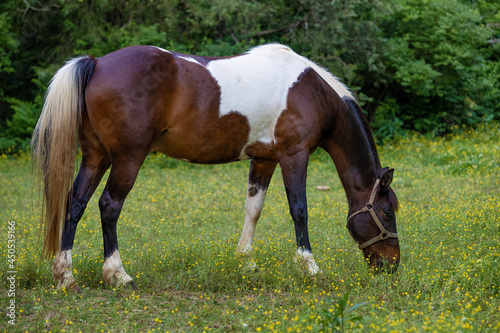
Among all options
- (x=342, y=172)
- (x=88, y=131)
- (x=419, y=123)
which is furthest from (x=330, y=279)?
(x=419, y=123)

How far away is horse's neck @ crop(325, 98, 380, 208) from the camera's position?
4906 millimetres

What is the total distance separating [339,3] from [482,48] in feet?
14.9

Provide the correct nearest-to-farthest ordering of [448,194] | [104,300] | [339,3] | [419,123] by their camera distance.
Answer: [104,300] < [448,194] < [339,3] < [419,123]

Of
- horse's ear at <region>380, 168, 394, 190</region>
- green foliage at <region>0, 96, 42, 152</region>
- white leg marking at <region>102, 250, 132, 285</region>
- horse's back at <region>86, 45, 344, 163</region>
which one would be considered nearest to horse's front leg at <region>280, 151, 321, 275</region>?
horse's back at <region>86, 45, 344, 163</region>

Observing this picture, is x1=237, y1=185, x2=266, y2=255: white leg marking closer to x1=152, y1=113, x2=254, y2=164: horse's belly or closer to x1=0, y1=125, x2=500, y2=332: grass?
x1=0, y1=125, x2=500, y2=332: grass

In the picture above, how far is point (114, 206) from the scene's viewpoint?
4.28 m

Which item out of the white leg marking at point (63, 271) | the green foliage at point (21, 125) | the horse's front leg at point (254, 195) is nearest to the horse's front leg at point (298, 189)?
the horse's front leg at point (254, 195)

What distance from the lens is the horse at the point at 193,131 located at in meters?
4.23

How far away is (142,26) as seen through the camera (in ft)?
42.8

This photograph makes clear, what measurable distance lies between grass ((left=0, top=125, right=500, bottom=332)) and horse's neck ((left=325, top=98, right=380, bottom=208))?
71cm

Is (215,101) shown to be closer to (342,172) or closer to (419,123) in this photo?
(342,172)

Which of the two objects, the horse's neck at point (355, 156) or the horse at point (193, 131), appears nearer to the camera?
the horse at point (193, 131)

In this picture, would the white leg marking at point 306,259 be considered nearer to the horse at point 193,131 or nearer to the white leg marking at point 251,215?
the horse at point 193,131

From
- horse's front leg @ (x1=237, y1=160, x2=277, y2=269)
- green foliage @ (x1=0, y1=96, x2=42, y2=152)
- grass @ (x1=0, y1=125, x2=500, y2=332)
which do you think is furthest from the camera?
green foliage @ (x1=0, y1=96, x2=42, y2=152)
